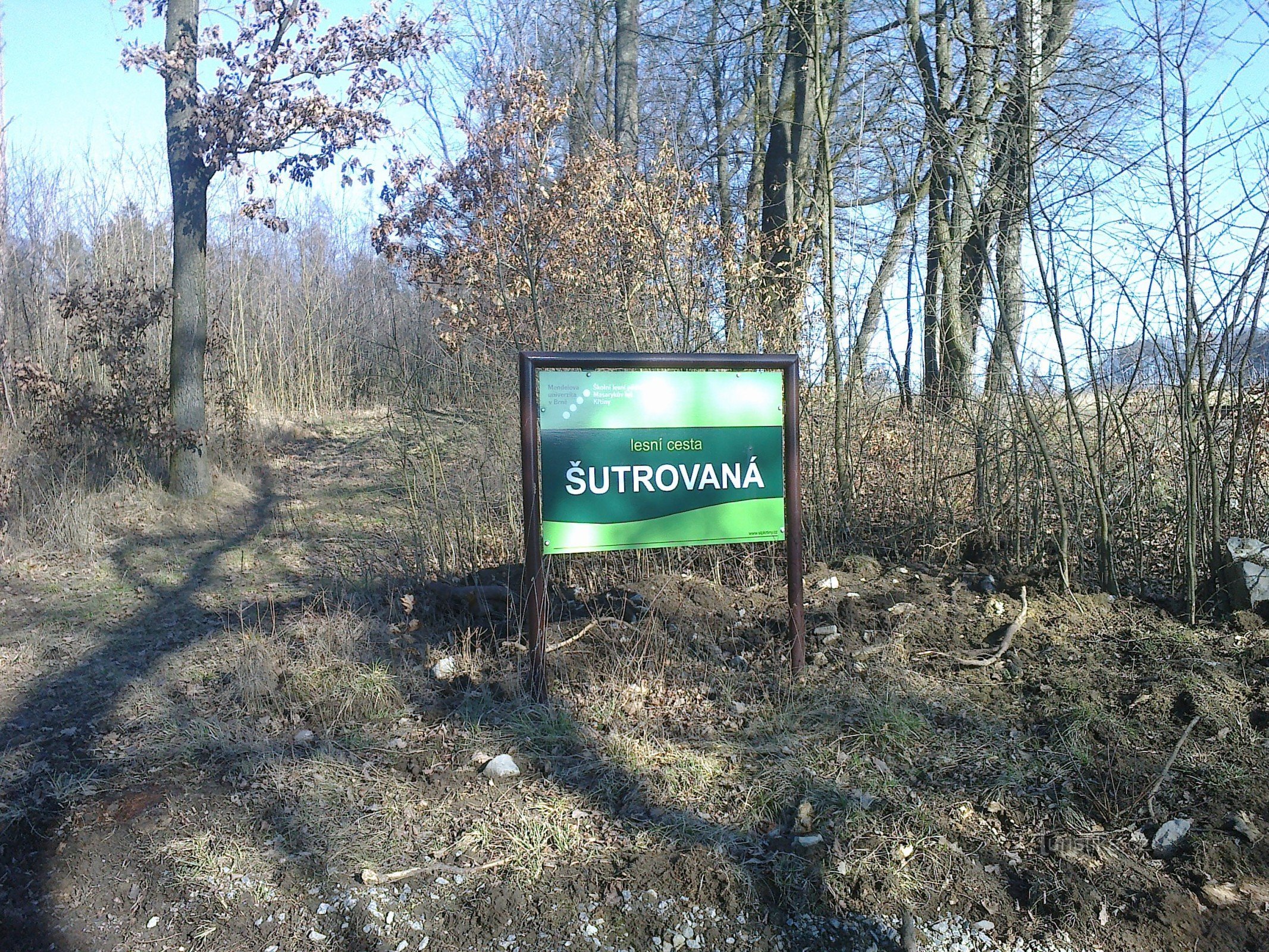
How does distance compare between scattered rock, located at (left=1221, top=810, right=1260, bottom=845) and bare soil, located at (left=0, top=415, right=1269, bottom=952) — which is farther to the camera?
scattered rock, located at (left=1221, top=810, right=1260, bottom=845)

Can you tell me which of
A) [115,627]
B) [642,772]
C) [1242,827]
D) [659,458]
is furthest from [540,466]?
[115,627]

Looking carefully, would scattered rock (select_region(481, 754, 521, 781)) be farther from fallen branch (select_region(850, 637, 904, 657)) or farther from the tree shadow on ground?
fallen branch (select_region(850, 637, 904, 657))

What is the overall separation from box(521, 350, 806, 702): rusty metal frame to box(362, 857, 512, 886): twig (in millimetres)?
1207

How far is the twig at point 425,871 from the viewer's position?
3.22 m


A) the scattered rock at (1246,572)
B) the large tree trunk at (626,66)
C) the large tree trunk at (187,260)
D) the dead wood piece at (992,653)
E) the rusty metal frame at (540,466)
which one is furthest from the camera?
the large tree trunk at (626,66)

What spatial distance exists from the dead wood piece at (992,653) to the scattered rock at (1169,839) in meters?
1.38

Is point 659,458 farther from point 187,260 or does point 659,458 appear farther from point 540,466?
point 187,260

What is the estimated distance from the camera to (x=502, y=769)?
12.9 ft

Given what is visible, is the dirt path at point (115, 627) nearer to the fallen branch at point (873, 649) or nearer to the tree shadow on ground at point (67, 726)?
the tree shadow on ground at point (67, 726)

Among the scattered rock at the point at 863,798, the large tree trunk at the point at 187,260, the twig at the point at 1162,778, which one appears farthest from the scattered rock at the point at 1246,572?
the large tree trunk at the point at 187,260

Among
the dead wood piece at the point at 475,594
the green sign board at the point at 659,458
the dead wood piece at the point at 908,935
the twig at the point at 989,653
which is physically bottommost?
the dead wood piece at the point at 908,935

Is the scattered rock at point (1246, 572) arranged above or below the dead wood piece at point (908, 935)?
above

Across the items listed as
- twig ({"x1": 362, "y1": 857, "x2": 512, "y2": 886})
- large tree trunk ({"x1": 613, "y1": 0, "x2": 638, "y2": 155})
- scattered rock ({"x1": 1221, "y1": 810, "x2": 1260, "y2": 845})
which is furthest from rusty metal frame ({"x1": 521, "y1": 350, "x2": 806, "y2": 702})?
large tree trunk ({"x1": 613, "y1": 0, "x2": 638, "y2": 155})

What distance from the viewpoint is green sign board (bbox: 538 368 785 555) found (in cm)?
451
